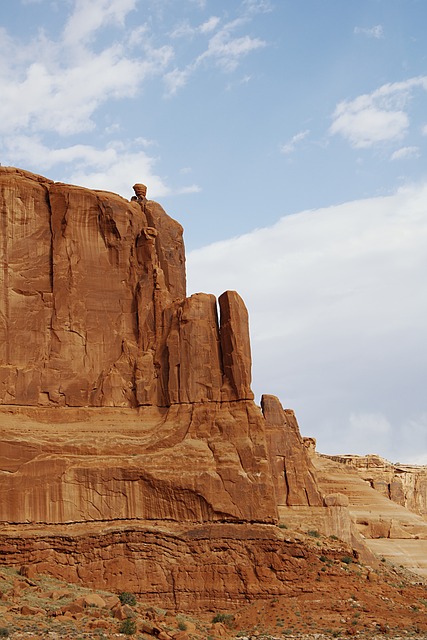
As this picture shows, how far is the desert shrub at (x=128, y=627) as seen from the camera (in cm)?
3732

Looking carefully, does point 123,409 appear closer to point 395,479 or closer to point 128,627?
point 128,627

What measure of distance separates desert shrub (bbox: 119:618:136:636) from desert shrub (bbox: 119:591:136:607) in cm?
474

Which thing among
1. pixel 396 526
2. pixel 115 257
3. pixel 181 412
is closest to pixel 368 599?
pixel 181 412

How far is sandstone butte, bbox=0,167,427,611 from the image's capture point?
45.7 m

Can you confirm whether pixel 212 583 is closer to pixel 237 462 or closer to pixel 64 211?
pixel 237 462

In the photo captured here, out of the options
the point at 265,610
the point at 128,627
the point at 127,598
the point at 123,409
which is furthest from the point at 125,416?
the point at 128,627

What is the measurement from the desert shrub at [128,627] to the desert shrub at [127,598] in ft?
15.6

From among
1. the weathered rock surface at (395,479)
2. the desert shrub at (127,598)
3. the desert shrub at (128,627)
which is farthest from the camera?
the weathered rock surface at (395,479)

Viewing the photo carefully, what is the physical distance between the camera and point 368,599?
4559 centimetres

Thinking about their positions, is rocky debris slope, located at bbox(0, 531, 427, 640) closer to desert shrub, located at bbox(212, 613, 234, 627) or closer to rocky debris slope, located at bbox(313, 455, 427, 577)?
desert shrub, located at bbox(212, 613, 234, 627)

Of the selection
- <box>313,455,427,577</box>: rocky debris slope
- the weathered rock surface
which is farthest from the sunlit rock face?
the weathered rock surface

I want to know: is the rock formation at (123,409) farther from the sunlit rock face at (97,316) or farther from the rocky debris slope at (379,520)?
the rocky debris slope at (379,520)

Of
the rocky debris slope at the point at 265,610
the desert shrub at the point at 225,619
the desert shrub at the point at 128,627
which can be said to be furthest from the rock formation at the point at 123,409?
the desert shrub at the point at 128,627

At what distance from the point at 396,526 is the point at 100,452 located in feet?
109
